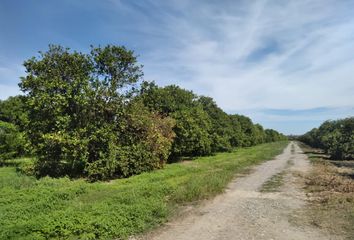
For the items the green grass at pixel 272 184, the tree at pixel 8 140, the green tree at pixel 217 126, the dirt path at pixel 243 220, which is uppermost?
the green tree at pixel 217 126

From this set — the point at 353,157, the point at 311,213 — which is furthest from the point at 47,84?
the point at 353,157

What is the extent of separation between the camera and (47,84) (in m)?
19.9

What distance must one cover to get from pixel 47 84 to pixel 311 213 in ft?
51.1

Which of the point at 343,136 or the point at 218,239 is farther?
the point at 343,136

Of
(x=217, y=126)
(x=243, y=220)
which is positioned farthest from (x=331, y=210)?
(x=217, y=126)

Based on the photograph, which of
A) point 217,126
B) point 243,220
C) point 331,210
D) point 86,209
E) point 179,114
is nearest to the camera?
point 243,220

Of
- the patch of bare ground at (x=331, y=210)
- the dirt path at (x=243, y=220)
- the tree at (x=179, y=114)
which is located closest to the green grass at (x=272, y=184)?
the dirt path at (x=243, y=220)

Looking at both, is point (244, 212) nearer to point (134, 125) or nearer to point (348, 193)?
point (348, 193)

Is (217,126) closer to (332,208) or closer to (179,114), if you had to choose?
(179,114)

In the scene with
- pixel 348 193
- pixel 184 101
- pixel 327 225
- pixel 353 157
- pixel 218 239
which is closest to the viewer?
pixel 218 239

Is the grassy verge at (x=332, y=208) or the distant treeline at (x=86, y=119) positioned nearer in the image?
the grassy verge at (x=332, y=208)

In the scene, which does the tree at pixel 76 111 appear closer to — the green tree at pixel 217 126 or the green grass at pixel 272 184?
the green grass at pixel 272 184

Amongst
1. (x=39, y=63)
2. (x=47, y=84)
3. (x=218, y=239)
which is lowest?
(x=218, y=239)

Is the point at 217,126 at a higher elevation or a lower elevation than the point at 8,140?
higher
